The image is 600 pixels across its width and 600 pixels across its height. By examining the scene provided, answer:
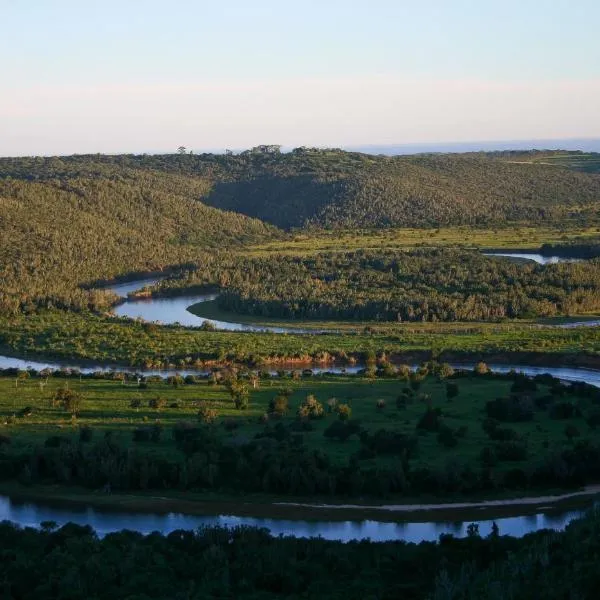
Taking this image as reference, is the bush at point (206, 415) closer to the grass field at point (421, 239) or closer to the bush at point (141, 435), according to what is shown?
the bush at point (141, 435)

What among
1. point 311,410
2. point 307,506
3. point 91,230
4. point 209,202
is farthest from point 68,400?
point 209,202

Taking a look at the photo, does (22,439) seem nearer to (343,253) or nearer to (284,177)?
(343,253)

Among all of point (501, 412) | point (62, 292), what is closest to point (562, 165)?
point (62, 292)

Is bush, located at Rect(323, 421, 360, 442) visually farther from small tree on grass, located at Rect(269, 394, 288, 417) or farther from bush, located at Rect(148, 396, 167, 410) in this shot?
bush, located at Rect(148, 396, 167, 410)

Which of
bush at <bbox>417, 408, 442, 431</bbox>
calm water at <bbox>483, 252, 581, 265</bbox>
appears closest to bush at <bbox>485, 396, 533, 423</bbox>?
bush at <bbox>417, 408, 442, 431</bbox>

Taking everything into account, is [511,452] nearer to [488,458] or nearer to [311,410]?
[488,458]
